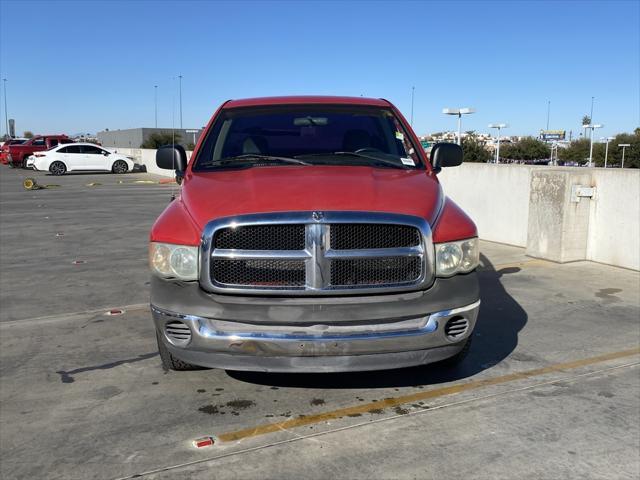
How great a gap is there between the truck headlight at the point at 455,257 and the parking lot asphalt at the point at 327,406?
919 mm

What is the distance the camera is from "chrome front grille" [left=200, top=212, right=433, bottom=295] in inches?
130

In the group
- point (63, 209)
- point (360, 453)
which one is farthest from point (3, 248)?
point (360, 453)

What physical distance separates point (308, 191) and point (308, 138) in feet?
4.87

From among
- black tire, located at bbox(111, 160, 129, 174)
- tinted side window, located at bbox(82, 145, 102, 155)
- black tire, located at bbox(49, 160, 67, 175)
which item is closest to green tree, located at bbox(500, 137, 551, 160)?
black tire, located at bbox(111, 160, 129, 174)

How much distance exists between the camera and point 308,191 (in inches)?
140

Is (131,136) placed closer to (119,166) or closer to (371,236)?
(119,166)

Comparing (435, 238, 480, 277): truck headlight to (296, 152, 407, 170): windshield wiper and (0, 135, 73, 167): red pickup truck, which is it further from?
(0, 135, 73, 167): red pickup truck

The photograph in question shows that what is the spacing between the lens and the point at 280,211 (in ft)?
10.9

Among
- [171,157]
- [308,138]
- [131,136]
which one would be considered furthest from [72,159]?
[131,136]

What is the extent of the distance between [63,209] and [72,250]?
270 inches

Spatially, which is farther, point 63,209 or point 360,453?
point 63,209

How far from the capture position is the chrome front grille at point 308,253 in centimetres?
329

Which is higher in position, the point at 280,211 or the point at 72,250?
the point at 280,211

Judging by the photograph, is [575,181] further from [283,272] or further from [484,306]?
[283,272]
